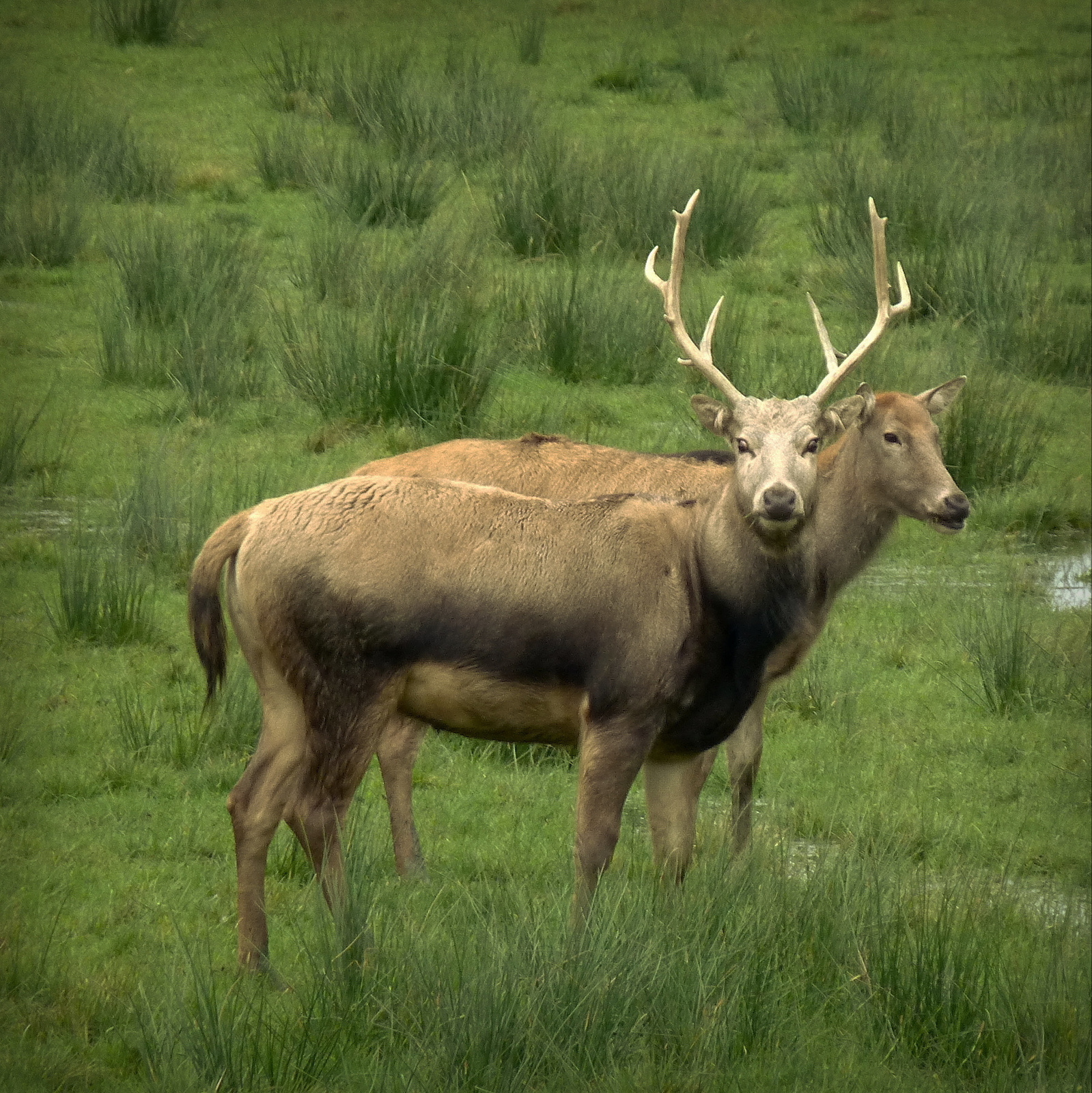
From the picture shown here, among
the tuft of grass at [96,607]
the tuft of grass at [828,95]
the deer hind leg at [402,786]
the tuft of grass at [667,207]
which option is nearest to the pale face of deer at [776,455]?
the deer hind leg at [402,786]

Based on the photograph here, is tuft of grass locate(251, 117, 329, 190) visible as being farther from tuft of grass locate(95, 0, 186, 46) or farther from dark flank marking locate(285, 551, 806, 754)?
dark flank marking locate(285, 551, 806, 754)

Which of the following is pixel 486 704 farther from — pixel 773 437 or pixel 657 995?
pixel 773 437

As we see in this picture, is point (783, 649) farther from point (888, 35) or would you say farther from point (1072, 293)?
point (888, 35)

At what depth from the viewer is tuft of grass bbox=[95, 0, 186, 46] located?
1805 centimetres

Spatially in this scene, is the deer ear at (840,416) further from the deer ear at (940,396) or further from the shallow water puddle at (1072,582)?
the shallow water puddle at (1072,582)

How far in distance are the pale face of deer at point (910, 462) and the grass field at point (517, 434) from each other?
1.07m

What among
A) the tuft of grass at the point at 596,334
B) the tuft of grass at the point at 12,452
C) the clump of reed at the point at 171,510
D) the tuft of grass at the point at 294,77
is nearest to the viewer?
the clump of reed at the point at 171,510

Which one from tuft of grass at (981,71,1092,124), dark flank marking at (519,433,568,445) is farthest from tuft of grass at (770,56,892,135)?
dark flank marking at (519,433,568,445)

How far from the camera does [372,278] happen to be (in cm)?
1225

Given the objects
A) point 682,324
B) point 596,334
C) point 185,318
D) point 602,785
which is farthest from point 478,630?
point 185,318

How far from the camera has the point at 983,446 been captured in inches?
416

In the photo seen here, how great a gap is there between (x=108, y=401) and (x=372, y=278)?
2253mm

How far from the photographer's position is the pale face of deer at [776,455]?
5438 millimetres

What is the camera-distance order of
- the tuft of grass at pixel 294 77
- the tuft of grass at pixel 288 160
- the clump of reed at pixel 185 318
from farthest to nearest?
the tuft of grass at pixel 294 77, the tuft of grass at pixel 288 160, the clump of reed at pixel 185 318
